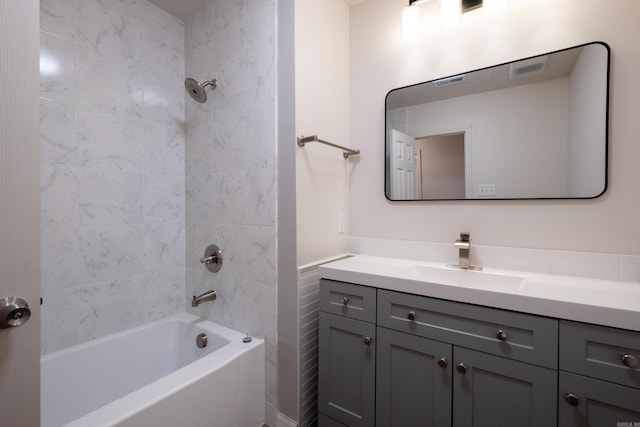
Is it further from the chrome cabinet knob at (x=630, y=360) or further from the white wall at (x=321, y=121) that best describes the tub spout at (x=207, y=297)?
the chrome cabinet knob at (x=630, y=360)

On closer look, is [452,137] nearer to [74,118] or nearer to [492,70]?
[492,70]

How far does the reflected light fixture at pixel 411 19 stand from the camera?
1.52 m

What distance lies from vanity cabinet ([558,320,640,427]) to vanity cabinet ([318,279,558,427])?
33mm

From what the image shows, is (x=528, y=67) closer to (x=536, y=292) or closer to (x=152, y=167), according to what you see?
(x=536, y=292)

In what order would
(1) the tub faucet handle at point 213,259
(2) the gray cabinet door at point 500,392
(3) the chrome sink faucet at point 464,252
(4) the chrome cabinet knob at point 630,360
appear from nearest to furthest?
(4) the chrome cabinet knob at point 630,360, (2) the gray cabinet door at point 500,392, (3) the chrome sink faucet at point 464,252, (1) the tub faucet handle at point 213,259

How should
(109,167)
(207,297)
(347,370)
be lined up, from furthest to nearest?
(207,297) → (109,167) → (347,370)

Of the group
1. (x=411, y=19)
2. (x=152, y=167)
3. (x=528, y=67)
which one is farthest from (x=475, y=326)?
(x=152, y=167)

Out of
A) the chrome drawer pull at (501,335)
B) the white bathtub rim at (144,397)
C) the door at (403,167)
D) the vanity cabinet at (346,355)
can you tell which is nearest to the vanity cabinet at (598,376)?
the chrome drawer pull at (501,335)

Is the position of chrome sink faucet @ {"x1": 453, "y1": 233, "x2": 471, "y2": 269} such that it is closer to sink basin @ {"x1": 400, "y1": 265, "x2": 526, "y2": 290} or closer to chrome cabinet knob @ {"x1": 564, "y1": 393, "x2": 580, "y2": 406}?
sink basin @ {"x1": 400, "y1": 265, "x2": 526, "y2": 290}

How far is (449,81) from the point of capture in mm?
1493

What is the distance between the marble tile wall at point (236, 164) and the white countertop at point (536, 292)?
0.46 metres

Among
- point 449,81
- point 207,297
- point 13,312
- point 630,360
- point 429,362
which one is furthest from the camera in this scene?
point 207,297

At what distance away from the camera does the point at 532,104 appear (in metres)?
1.31

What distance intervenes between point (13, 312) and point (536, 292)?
1517 mm
